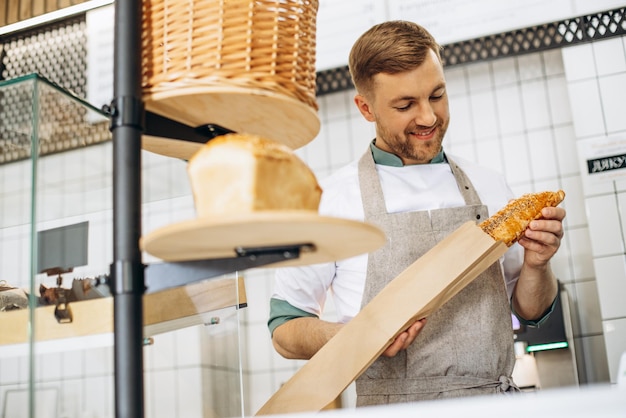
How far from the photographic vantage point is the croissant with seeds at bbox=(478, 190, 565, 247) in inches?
55.6

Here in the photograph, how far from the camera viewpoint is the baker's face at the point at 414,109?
171cm

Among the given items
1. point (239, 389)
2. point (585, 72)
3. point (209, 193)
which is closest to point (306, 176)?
point (209, 193)

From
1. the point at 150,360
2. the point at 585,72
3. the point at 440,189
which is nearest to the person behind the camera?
the point at 150,360

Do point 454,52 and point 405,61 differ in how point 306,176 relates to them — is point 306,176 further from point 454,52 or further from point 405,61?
point 454,52

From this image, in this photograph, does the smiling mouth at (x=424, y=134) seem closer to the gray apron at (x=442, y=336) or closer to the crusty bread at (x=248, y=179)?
the gray apron at (x=442, y=336)

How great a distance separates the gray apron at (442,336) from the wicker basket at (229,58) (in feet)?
2.55

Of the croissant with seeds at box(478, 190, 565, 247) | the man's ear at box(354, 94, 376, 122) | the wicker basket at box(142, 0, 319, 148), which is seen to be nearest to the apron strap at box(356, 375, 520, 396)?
the croissant with seeds at box(478, 190, 565, 247)

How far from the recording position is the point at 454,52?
363 cm

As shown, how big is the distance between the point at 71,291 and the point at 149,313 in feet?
0.42

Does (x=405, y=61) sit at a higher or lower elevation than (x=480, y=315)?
higher

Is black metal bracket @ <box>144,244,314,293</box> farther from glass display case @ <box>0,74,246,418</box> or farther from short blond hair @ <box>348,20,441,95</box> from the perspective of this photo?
short blond hair @ <box>348,20,441,95</box>

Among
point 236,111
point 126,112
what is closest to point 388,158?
point 236,111

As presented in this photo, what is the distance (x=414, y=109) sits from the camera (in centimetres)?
173

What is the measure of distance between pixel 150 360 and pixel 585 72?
9.63ft
